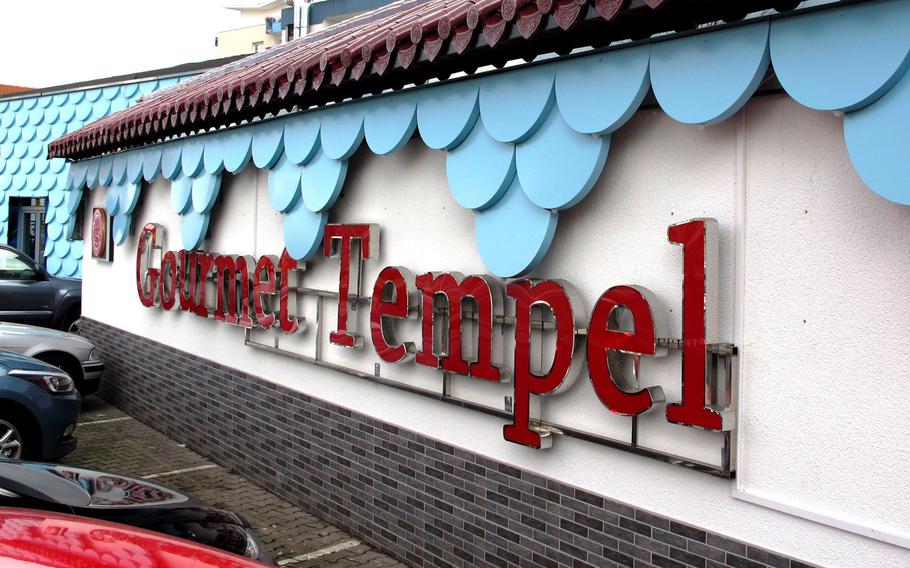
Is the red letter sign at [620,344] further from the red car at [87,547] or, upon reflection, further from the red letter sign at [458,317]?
the red car at [87,547]

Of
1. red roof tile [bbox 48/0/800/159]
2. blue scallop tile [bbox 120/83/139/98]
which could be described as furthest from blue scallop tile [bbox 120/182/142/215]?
blue scallop tile [bbox 120/83/139/98]

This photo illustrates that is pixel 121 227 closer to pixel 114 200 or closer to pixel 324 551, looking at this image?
pixel 114 200

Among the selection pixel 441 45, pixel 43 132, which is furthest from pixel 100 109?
pixel 441 45

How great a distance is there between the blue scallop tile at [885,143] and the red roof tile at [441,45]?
0.54m

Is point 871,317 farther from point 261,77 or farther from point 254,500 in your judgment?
point 254,500

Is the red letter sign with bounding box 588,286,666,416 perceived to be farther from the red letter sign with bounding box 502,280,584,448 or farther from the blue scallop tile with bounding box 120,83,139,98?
the blue scallop tile with bounding box 120,83,139,98

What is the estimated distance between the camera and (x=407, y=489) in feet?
18.9

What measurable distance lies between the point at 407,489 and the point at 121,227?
21.4 feet

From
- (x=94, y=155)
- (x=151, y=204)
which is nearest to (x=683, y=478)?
(x=151, y=204)

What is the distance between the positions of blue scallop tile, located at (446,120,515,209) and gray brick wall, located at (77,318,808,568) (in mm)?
1619

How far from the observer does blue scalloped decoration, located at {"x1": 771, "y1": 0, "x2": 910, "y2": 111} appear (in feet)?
10.2

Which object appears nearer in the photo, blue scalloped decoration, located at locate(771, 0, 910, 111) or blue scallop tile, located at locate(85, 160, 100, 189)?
blue scalloped decoration, located at locate(771, 0, 910, 111)

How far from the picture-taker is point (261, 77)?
6.43 metres

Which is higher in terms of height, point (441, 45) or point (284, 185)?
point (441, 45)
